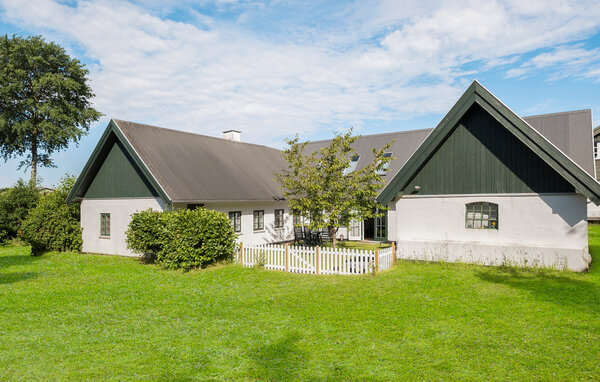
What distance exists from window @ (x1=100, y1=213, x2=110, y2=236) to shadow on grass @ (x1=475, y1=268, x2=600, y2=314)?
59.6ft

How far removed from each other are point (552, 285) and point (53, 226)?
77.7ft

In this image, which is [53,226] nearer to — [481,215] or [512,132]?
[481,215]

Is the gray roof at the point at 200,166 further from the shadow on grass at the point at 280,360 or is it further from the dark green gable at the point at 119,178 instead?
the shadow on grass at the point at 280,360

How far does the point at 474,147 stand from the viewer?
15055mm

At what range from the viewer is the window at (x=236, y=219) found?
21172 mm

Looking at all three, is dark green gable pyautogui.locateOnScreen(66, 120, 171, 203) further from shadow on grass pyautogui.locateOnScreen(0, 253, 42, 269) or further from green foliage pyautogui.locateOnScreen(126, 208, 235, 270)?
shadow on grass pyautogui.locateOnScreen(0, 253, 42, 269)

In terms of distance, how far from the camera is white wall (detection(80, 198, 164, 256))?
1977cm

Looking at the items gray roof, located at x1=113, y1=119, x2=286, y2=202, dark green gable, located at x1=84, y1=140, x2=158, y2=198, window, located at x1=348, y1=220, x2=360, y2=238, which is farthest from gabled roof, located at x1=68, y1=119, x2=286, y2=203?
window, located at x1=348, y1=220, x2=360, y2=238

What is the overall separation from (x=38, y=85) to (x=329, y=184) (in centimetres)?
3384

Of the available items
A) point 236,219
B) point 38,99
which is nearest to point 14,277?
point 236,219

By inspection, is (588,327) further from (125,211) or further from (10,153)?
(10,153)

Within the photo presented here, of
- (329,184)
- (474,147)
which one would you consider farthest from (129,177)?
(474,147)

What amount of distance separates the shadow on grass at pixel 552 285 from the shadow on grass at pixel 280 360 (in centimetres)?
687

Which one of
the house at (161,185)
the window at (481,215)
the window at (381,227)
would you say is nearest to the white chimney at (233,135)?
the house at (161,185)
